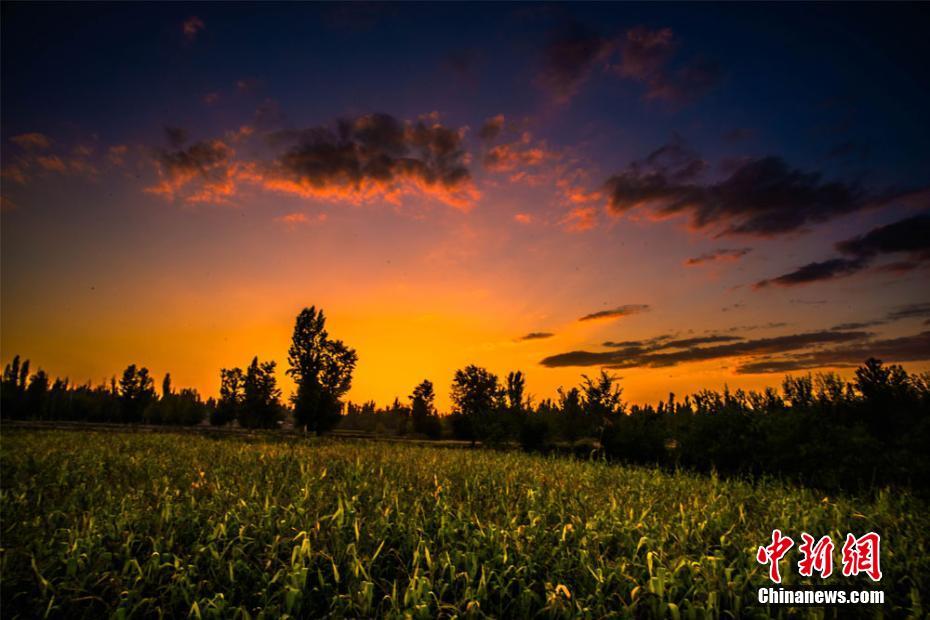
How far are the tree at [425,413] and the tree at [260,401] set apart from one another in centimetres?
2098

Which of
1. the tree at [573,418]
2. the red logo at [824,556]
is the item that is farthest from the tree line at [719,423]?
the red logo at [824,556]

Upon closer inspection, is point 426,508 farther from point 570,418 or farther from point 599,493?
point 570,418

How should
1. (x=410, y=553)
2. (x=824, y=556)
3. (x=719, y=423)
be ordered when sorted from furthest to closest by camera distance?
(x=719, y=423) → (x=410, y=553) → (x=824, y=556)

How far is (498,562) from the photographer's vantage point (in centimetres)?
520

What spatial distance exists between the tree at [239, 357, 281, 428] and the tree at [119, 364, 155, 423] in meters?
22.8

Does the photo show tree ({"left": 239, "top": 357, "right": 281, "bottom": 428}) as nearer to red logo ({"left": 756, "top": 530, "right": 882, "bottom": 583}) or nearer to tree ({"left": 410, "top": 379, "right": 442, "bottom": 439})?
tree ({"left": 410, "top": 379, "right": 442, "bottom": 439})

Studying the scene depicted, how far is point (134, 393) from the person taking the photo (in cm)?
7694

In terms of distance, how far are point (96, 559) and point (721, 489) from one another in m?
12.6

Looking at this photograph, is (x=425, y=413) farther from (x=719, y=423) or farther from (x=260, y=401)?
(x=719, y=423)

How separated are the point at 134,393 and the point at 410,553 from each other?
94088 mm

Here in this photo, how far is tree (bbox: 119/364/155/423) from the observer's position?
244 feet

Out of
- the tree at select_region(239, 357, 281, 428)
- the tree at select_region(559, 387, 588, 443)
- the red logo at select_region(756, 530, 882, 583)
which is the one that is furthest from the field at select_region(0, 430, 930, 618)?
the tree at select_region(239, 357, 281, 428)

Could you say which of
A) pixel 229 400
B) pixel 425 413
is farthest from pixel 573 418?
pixel 229 400

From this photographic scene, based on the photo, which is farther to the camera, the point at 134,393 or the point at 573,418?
the point at 134,393
